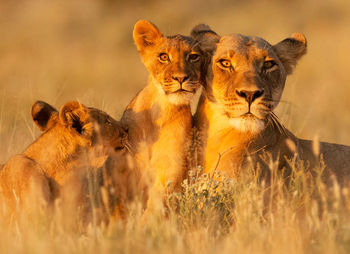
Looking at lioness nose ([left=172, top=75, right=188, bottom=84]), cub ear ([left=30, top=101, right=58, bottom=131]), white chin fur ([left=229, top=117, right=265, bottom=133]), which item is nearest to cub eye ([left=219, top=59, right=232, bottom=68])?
lioness nose ([left=172, top=75, right=188, bottom=84])

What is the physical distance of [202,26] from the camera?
629cm

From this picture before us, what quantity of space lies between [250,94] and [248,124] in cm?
23

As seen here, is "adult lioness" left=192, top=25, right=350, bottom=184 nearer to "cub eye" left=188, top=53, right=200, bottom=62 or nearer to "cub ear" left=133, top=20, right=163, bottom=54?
"cub eye" left=188, top=53, right=200, bottom=62

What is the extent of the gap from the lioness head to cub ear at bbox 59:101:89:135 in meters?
1.01

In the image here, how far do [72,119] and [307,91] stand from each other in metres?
10.2

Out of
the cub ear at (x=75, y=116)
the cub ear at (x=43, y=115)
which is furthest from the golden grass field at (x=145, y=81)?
the cub ear at (x=43, y=115)

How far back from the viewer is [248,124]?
5453 millimetres

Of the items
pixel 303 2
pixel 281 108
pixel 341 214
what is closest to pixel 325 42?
pixel 303 2

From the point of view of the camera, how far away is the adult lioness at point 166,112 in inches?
222

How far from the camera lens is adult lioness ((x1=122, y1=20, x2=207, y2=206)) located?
5645mm

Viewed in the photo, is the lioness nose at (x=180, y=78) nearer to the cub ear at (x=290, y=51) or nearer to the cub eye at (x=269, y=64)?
the cub eye at (x=269, y=64)

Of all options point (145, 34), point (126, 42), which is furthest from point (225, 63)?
point (126, 42)

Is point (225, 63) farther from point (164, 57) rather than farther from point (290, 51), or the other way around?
point (290, 51)

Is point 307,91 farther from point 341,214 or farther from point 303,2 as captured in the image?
point 303,2
